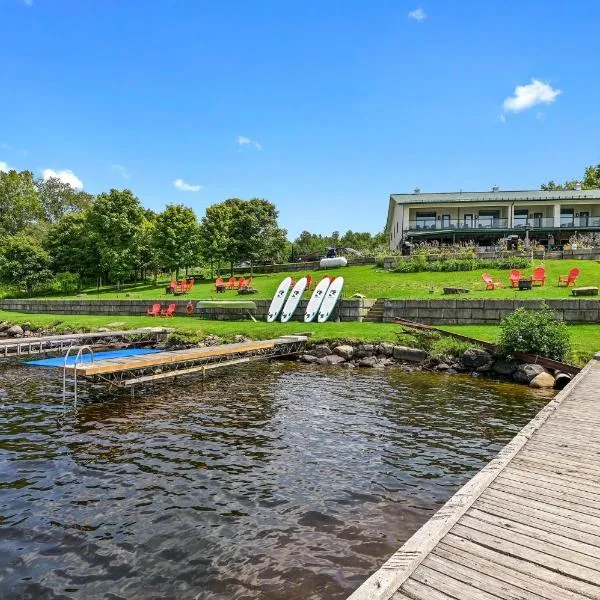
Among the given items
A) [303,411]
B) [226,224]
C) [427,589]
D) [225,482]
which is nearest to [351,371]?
[303,411]

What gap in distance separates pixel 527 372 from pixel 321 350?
782 cm

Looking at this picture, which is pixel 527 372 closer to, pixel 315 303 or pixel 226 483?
pixel 226 483

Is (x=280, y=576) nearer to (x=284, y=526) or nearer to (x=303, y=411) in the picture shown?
(x=284, y=526)

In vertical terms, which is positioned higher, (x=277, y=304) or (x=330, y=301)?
(x=330, y=301)

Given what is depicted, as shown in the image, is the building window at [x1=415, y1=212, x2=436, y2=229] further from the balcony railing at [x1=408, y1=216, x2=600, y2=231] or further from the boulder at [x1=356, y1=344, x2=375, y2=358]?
the boulder at [x1=356, y1=344, x2=375, y2=358]

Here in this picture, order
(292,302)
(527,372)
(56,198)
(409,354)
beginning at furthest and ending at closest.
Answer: (56,198)
(292,302)
(409,354)
(527,372)

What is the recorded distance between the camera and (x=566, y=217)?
4716 cm

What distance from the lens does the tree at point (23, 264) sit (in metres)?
46.4

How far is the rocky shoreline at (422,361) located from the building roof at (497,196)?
32.6 meters

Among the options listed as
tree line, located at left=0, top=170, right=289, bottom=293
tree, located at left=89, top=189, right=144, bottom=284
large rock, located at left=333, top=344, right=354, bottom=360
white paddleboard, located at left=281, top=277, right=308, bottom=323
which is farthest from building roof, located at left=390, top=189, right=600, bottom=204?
large rock, located at left=333, top=344, right=354, bottom=360

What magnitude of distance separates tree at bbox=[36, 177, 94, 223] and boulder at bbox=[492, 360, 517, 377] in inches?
3261

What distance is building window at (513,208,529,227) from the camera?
4738cm

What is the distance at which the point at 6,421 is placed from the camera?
1050cm

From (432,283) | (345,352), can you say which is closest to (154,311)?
(345,352)
